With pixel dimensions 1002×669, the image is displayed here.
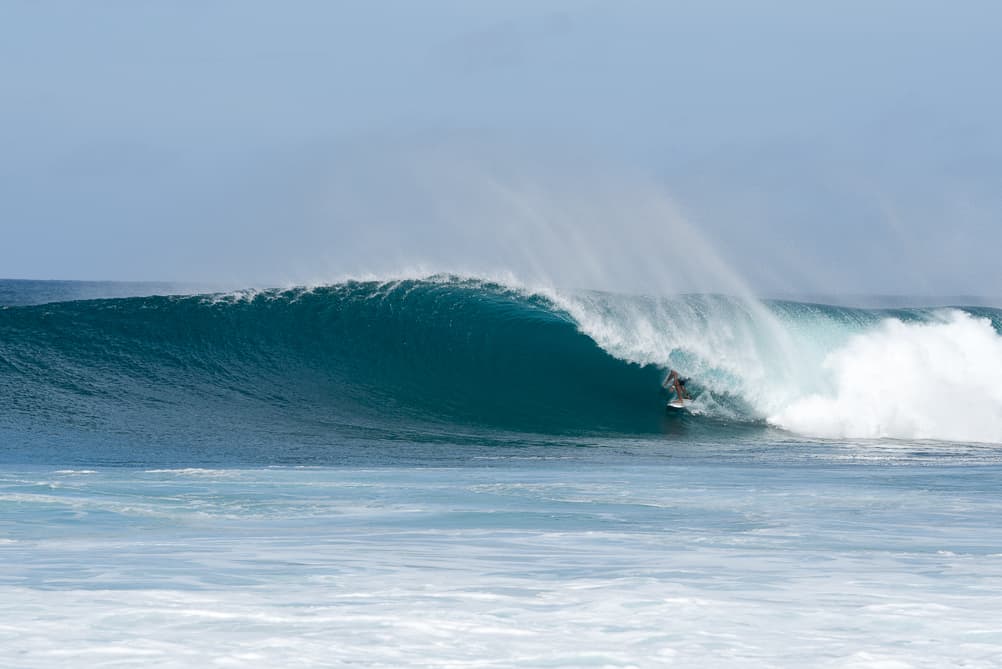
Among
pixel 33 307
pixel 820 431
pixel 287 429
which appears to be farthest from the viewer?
pixel 33 307

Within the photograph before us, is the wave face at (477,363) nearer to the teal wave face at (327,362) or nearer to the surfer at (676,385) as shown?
the teal wave face at (327,362)

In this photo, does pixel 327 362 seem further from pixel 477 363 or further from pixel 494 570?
pixel 494 570

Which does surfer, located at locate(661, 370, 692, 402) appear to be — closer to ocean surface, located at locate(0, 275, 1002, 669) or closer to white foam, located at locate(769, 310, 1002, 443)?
ocean surface, located at locate(0, 275, 1002, 669)

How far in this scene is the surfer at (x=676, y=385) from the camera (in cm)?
1661

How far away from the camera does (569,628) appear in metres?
4.37

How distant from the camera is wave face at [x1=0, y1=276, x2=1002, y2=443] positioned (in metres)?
15.0

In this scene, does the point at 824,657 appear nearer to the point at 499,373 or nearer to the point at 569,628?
the point at 569,628

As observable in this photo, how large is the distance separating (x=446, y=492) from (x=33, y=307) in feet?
42.1

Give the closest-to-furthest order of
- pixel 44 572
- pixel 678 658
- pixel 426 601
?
pixel 678 658
pixel 426 601
pixel 44 572

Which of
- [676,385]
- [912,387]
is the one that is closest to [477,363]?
[676,385]

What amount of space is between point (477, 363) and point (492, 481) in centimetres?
822

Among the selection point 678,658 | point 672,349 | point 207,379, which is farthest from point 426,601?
point 672,349

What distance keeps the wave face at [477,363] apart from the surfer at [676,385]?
0.75ft

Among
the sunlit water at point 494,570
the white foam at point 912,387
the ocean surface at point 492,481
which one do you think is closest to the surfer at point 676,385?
the ocean surface at point 492,481
